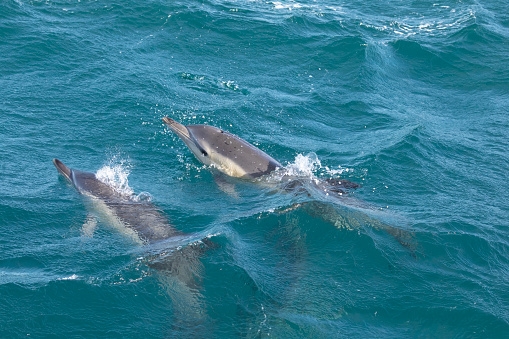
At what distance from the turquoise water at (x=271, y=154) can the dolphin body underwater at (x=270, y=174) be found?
0.12m

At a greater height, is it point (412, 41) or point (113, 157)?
point (412, 41)

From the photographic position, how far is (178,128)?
18781 mm

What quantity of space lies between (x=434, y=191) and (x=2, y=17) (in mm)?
22720

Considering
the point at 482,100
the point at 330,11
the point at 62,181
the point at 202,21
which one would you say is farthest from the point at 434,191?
the point at 330,11

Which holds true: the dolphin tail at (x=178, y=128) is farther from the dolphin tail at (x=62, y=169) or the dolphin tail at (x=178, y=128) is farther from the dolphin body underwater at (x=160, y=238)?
the dolphin tail at (x=62, y=169)

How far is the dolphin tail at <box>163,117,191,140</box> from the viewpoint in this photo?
60.8 ft

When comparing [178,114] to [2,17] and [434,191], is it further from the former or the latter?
[2,17]

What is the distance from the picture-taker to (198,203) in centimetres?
1586

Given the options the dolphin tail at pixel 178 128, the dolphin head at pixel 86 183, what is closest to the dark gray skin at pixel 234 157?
the dolphin tail at pixel 178 128

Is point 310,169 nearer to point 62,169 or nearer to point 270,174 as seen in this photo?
point 270,174

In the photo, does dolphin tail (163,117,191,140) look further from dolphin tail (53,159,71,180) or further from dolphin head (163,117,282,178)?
dolphin tail (53,159,71,180)

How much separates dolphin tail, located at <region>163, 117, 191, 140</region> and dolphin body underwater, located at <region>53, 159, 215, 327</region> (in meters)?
3.48

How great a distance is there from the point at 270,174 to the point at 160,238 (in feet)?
15.1

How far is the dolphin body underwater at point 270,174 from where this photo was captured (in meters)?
14.9
